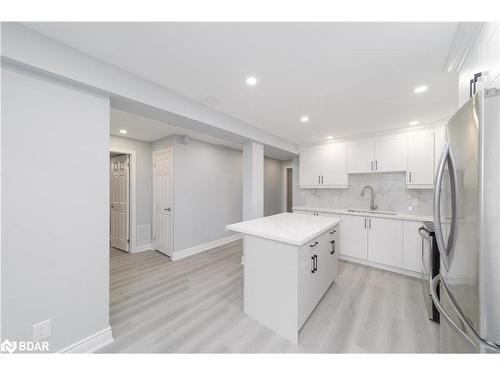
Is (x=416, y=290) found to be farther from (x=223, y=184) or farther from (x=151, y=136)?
(x=151, y=136)

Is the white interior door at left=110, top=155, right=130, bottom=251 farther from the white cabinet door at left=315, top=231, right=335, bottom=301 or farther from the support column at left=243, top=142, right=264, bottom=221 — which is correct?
the white cabinet door at left=315, top=231, right=335, bottom=301

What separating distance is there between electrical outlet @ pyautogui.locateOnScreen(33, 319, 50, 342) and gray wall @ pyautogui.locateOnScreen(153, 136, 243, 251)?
212cm

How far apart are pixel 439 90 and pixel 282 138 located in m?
2.25

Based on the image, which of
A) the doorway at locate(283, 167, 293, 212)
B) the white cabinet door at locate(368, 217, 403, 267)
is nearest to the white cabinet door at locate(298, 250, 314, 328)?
the white cabinet door at locate(368, 217, 403, 267)

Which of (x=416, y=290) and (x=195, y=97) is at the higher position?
(x=195, y=97)

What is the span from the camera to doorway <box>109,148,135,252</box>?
12.0 ft

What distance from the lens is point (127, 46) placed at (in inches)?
50.0

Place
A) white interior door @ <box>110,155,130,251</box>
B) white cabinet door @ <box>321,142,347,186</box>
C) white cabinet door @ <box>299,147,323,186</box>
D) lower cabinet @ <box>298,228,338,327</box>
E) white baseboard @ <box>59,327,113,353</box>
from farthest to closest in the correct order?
1. white cabinet door @ <box>299,147,323,186</box>
2. white interior door @ <box>110,155,130,251</box>
3. white cabinet door @ <box>321,142,347,186</box>
4. lower cabinet @ <box>298,228,338,327</box>
5. white baseboard @ <box>59,327,113,353</box>

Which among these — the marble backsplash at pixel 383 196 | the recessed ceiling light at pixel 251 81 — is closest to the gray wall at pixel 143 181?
the recessed ceiling light at pixel 251 81

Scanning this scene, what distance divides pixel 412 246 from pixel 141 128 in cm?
464

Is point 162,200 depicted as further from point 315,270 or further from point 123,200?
point 315,270

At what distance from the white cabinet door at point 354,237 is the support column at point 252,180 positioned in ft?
5.17

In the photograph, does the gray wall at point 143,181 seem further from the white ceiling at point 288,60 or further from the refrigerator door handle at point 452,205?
the refrigerator door handle at point 452,205
